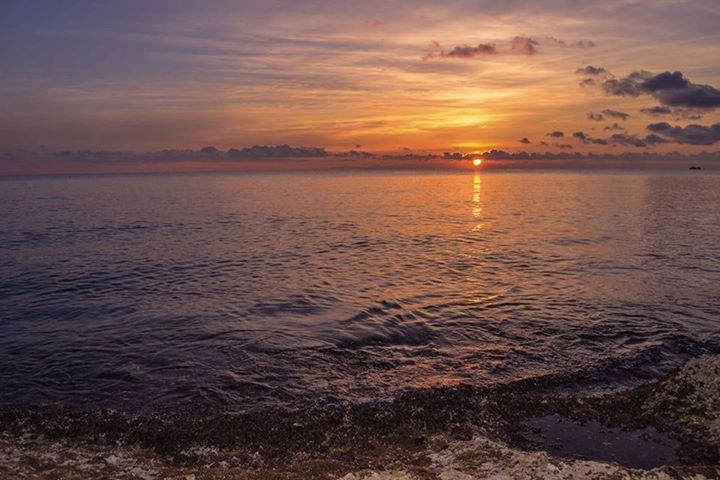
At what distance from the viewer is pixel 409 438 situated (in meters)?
12.1

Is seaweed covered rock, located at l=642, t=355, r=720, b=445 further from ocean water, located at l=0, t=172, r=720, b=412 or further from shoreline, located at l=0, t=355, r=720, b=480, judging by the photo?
ocean water, located at l=0, t=172, r=720, b=412

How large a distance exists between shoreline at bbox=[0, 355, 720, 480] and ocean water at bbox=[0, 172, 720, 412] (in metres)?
1.52

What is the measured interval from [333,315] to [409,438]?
41.1ft

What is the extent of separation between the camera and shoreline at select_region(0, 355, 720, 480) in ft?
33.3

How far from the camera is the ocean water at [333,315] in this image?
16578 mm

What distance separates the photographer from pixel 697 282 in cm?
3005

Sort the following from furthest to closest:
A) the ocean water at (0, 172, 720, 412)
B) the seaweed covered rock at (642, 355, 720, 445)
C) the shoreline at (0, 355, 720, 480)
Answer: the ocean water at (0, 172, 720, 412)
the seaweed covered rock at (642, 355, 720, 445)
the shoreline at (0, 355, 720, 480)

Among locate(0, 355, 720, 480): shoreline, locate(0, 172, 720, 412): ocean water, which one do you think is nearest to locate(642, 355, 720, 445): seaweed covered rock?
locate(0, 355, 720, 480): shoreline

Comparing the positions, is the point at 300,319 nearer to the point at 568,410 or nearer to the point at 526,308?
the point at 526,308

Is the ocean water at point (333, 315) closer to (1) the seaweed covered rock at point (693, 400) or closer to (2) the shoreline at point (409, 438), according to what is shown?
(2) the shoreline at point (409, 438)

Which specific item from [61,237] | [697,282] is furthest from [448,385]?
[61,237]

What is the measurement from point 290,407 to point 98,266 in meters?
29.2

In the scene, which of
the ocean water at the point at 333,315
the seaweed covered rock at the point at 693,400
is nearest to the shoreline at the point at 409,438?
the seaweed covered rock at the point at 693,400

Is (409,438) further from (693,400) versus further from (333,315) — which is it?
(333,315)
